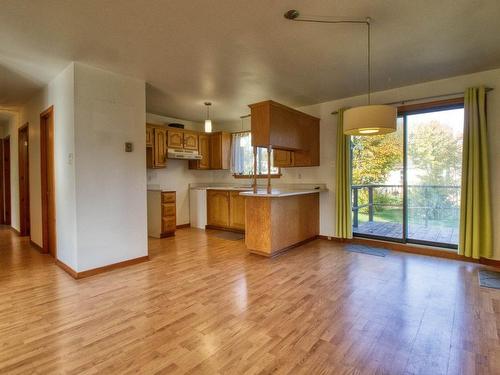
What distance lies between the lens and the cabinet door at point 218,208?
5925mm

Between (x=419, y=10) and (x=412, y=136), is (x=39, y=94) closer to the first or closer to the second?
(x=419, y=10)

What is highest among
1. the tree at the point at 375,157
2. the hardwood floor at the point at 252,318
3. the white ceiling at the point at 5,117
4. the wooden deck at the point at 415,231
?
the white ceiling at the point at 5,117

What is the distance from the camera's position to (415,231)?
14.3 ft

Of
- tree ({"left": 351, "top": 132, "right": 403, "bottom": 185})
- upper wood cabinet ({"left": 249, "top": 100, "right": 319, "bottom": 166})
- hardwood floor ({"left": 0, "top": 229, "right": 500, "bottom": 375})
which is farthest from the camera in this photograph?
tree ({"left": 351, "top": 132, "right": 403, "bottom": 185})

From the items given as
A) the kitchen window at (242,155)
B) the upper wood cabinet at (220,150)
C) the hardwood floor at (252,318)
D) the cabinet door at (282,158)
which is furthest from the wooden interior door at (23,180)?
the cabinet door at (282,158)

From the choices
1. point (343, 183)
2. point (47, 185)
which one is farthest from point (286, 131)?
point (47, 185)

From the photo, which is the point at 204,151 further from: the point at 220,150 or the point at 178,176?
the point at 178,176

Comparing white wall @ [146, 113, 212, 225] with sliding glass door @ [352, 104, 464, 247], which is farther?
white wall @ [146, 113, 212, 225]

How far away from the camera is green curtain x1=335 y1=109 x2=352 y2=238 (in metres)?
4.64

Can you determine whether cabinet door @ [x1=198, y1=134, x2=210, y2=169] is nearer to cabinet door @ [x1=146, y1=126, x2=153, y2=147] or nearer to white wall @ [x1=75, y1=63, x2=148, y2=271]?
cabinet door @ [x1=146, y1=126, x2=153, y2=147]

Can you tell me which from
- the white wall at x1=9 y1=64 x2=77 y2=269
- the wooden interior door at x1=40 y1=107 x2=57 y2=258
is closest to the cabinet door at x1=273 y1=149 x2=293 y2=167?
the white wall at x1=9 y1=64 x2=77 y2=269

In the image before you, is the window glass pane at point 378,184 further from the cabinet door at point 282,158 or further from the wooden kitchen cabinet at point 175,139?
the wooden kitchen cabinet at point 175,139

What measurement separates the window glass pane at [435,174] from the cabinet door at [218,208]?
3445mm

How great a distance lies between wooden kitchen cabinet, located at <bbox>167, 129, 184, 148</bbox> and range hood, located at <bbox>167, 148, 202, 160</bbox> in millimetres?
96
